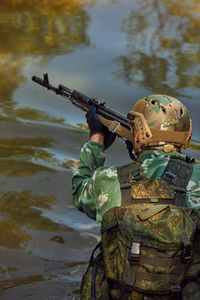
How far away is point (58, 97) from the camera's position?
7547 millimetres

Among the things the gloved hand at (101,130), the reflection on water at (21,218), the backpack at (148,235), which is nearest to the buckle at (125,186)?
the backpack at (148,235)

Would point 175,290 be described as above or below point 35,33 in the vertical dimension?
below

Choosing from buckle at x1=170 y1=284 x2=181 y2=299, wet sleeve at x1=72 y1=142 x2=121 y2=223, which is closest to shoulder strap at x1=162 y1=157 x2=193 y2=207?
wet sleeve at x1=72 y1=142 x2=121 y2=223

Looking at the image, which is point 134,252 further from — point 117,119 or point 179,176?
point 117,119

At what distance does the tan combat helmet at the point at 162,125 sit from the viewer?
2.90m

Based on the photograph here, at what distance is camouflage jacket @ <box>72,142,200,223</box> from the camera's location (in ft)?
8.79

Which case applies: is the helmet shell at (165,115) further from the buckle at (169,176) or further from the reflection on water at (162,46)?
the reflection on water at (162,46)

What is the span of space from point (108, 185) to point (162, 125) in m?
0.45

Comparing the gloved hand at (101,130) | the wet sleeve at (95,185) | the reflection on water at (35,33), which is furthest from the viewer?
the reflection on water at (35,33)

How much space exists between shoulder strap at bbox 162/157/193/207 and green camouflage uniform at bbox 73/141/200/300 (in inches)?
0.9

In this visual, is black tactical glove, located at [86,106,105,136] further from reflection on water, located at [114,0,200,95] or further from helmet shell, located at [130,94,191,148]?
reflection on water, located at [114,0,200,95]

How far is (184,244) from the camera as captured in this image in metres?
2.48

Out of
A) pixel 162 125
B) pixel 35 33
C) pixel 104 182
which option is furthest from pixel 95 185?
pixel 35 33

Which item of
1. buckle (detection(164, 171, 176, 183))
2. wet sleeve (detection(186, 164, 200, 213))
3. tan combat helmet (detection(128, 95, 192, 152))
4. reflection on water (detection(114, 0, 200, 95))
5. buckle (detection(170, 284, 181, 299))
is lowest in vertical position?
buckle (detection(170, 284, 181, 299))
